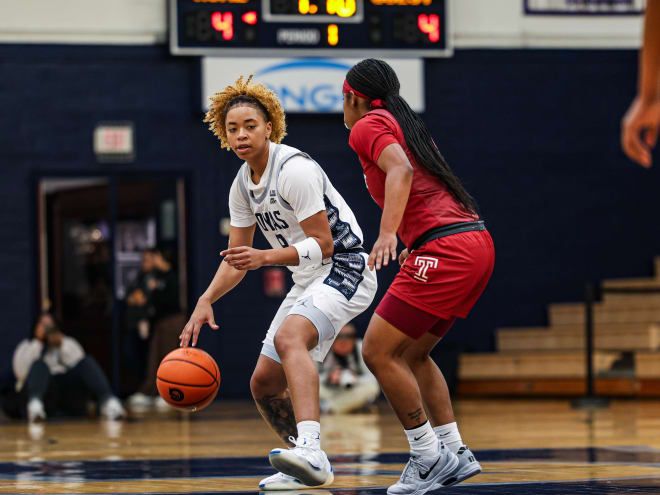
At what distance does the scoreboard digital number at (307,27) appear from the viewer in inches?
514

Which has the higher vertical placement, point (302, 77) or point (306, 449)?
point (302, 77)

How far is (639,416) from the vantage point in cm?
1017

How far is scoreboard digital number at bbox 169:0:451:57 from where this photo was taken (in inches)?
514

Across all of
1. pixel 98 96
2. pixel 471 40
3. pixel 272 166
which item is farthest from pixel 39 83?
pixel 272 166

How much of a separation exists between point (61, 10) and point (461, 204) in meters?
9.46

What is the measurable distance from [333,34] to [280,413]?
8676 millimetres

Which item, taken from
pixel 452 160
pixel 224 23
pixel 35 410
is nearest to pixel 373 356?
pixel 35 410

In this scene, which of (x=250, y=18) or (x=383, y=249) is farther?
(x=250, y=18)

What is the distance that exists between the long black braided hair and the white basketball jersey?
0.42 m

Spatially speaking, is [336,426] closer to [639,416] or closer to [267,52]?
[639,416]

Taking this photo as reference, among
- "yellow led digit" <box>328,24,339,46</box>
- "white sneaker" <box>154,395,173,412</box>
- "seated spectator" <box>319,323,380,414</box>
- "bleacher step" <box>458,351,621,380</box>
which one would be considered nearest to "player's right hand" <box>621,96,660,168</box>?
"seated spectator" <box>319,323,380,414</box>

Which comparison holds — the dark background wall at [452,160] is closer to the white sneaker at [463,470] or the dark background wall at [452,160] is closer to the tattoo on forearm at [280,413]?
the tattoo on forearm at [280,413]

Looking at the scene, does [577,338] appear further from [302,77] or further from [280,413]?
[280,413]

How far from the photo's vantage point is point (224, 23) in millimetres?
13055
